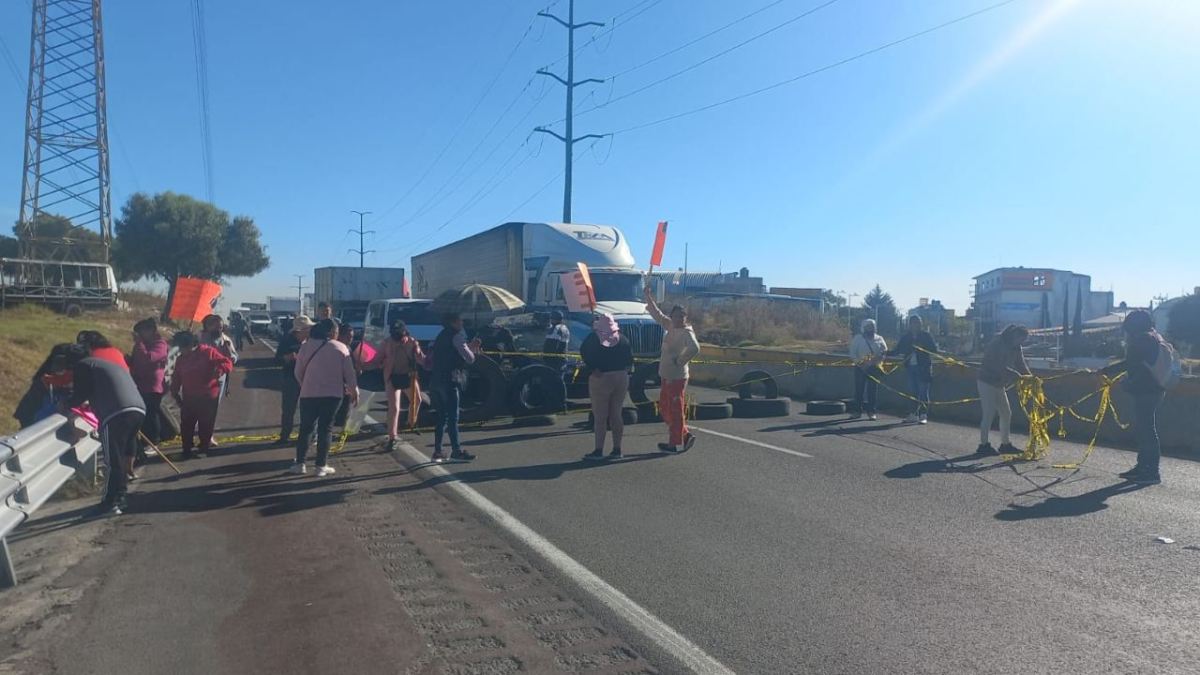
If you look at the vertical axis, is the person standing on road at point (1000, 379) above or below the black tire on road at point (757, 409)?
above

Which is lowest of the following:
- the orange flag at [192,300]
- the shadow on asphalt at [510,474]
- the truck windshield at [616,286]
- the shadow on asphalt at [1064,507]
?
the shadow on asphalt at [510,474]

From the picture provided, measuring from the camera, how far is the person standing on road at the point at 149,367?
9.91m

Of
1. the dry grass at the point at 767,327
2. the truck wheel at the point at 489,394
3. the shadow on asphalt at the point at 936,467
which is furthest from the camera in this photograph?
the dry grass at the point at 767,327

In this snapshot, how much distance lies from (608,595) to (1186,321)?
152 feet

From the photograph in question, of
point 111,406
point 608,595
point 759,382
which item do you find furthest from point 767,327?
point 608,595

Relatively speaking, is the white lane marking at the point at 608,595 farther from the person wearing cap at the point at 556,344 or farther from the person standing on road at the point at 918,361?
the person standing on road at the point at 918,361

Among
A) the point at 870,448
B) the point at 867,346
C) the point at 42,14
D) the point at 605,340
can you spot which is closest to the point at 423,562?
the point at 605,340

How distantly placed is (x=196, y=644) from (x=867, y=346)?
12.4m

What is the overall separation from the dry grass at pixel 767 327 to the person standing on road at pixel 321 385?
30.6 meters

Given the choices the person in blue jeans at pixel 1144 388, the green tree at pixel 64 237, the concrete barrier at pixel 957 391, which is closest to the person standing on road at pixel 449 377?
the concrete barrier at pixel 957 391

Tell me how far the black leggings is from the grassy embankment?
19.9ft

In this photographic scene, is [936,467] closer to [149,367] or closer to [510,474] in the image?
[510,474]

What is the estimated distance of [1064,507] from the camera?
804 cm

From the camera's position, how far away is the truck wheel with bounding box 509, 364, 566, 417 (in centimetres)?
1417
